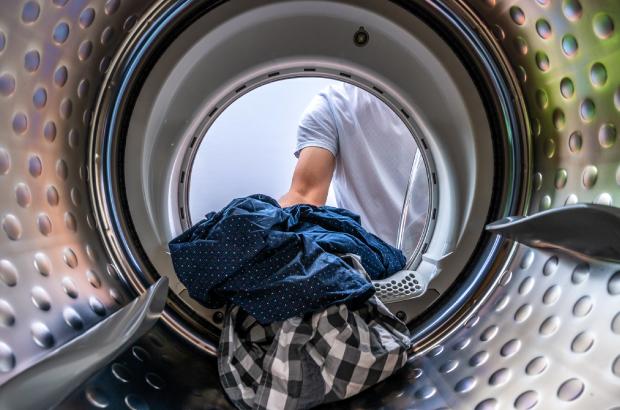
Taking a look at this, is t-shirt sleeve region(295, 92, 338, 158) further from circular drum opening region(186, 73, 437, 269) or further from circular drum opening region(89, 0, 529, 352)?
circular drum opening region(89, 0, 529, 352)

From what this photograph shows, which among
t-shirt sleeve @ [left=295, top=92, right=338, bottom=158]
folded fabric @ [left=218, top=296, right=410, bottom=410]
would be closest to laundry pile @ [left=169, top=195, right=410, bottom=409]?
folded fabric @ [left=218, top=296, right=410, bottom=410]

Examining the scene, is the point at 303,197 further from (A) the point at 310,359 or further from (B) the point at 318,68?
(A) the point at 310,359

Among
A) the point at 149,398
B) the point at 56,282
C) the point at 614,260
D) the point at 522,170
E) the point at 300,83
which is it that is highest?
the point at 300,83

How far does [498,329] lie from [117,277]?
55 centimetres

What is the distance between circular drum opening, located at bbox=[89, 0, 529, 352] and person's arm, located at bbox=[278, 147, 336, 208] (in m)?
0.40

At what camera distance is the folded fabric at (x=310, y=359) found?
689 mm

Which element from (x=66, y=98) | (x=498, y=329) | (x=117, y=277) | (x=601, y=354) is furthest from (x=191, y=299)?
(x=601, y=354)

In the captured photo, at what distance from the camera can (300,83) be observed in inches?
65.7

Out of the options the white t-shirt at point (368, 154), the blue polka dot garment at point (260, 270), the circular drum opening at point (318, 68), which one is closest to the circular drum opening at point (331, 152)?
the white t-shirt at point (368, 154)

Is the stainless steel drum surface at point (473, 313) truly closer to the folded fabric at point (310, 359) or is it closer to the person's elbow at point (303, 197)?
the folded fabric at point (310, 359)

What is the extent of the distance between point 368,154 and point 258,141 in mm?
381

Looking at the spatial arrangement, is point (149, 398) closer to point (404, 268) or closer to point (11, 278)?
point (11, 278)

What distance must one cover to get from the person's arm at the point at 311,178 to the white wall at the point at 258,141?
24 centimetres

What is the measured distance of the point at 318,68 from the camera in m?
1.02
